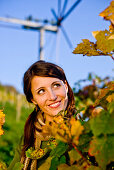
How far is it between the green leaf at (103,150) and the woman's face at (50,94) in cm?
85

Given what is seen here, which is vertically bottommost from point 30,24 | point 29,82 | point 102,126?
point 102,126

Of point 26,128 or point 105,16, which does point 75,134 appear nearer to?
point 105,16

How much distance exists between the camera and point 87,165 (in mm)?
579

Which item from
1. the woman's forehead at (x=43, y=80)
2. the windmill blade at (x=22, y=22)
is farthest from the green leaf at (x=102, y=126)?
the windmill blade at (x=22, y=22)

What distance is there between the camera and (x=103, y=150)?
1.61 feet

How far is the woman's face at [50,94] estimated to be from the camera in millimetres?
1373

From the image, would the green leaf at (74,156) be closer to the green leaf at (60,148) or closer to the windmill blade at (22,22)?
the green leaf at (60,148)

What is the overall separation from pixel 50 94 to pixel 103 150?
2.91 feet

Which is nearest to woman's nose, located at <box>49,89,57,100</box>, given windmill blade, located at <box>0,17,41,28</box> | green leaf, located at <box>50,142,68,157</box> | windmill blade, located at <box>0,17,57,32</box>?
green leaf, located at <box>50,142,68,157</box>

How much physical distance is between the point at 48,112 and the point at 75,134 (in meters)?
0.93

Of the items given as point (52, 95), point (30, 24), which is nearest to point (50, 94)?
point (52, 95)

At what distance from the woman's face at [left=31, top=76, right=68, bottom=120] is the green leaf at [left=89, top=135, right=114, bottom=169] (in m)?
0.85

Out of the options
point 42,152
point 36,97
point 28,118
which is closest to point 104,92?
point 42,152

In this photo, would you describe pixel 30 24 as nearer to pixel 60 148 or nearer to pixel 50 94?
pixel 50 94
